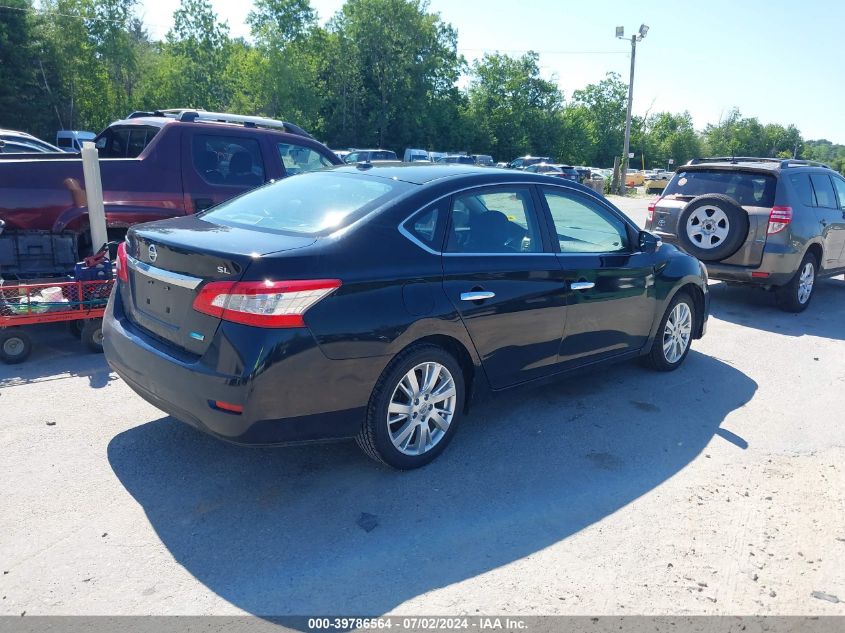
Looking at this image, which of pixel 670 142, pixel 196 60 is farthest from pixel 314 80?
pixel 670 142

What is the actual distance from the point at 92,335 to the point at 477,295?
3.67m

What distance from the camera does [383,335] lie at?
3.46 metres

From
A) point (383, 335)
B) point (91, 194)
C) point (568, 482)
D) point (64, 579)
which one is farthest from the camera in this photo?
point (91, 194)

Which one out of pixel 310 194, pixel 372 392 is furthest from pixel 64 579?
pixel 310 194

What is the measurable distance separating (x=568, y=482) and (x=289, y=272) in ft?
6.69

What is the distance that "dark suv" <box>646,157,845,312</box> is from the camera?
26.3 ft

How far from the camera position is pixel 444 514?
3479mm

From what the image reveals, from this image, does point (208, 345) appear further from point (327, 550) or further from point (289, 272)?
point (327, 550)

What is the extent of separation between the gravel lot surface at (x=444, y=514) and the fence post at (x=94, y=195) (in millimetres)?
1477

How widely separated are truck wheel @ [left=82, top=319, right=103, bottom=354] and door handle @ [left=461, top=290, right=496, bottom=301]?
140 inches

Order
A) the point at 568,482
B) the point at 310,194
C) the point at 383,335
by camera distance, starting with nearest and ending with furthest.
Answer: the point at 383,335 < the point at 568,482 < the point at 310,194

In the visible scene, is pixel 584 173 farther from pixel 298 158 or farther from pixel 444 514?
pixel 444 514

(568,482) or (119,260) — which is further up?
(119,260)

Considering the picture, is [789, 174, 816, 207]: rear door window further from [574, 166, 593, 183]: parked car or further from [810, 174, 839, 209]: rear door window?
[574, 166, 593, 183]: parked car
